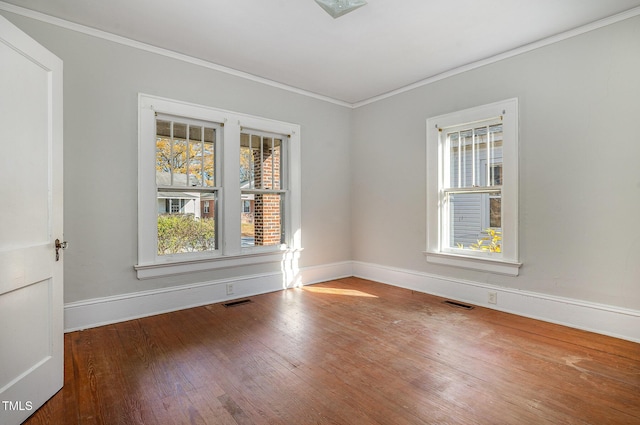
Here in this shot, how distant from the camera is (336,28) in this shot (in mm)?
3146

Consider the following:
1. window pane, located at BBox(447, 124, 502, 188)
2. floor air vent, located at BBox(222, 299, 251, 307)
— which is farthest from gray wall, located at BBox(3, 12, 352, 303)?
window pane, located at BBox(447, 124, 502, 188)

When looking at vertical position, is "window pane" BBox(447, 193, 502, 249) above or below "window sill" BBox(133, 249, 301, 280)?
above

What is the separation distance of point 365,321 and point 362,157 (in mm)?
2750

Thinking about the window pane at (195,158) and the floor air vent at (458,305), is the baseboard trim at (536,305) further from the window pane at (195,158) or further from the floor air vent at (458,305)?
the window pane at (195,158)

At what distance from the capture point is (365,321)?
132 inches

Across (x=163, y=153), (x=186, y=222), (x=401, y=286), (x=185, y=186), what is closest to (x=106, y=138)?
(x=163, y=153)

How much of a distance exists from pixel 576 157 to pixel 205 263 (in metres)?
4.01

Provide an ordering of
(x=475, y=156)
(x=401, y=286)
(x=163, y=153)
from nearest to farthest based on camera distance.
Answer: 1. (x=163, y=153)
2. (x=475, y=156)
3. (x=401, y=286)

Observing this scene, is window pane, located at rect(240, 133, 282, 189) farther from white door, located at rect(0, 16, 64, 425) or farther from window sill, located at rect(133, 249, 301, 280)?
white door, located at rect(0, 16, 64, 425)

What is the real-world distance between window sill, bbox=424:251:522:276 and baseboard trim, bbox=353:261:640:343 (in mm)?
A: 188

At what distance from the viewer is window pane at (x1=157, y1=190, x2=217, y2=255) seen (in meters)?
3.65

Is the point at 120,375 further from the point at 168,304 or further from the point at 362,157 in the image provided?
the point at 362,157

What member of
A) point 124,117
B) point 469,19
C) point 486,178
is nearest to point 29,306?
point 124,117

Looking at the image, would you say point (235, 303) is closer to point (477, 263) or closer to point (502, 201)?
point (477, 263)
